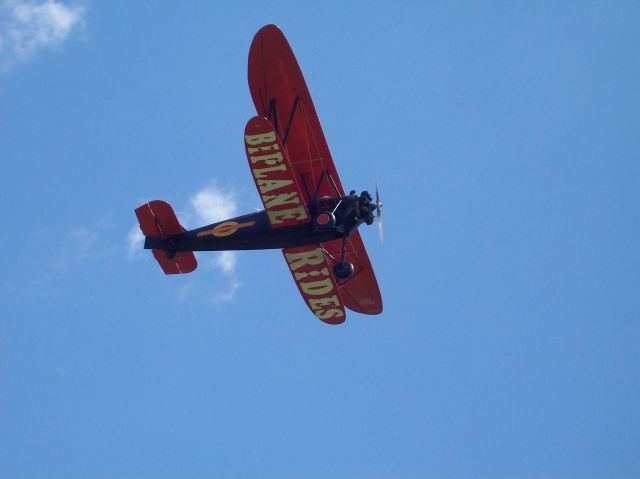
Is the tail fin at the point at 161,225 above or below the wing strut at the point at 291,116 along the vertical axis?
below

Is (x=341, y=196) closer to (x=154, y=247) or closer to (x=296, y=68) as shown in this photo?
(x=296, y=68)

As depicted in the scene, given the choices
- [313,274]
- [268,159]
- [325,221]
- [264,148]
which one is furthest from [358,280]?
[264,148]

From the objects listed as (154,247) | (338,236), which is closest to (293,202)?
(338,236)

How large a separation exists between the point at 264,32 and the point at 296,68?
101 centimetres

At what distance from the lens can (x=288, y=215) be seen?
17.1 meters

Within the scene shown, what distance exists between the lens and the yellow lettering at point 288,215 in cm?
1702

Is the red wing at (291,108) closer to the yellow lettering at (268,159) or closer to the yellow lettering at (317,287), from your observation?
the yellow lettering at (268,159)

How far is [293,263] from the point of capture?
18.2 m

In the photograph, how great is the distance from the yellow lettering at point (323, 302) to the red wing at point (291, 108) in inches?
93.5

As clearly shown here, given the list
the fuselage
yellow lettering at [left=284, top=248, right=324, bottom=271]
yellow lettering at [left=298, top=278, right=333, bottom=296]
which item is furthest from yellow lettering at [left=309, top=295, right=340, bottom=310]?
the fuselage

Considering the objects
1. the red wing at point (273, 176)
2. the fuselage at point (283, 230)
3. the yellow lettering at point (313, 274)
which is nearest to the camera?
the red wing at point (273, 176)

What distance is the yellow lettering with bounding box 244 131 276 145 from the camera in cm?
1586

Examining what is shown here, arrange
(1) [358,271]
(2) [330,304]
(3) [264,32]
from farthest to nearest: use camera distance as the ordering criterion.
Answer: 1. (1) [358,271]
2. (2) [330,304]
3. (3) [264,32]

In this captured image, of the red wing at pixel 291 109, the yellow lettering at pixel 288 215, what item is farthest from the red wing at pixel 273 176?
the red wing at pixel 291 109
